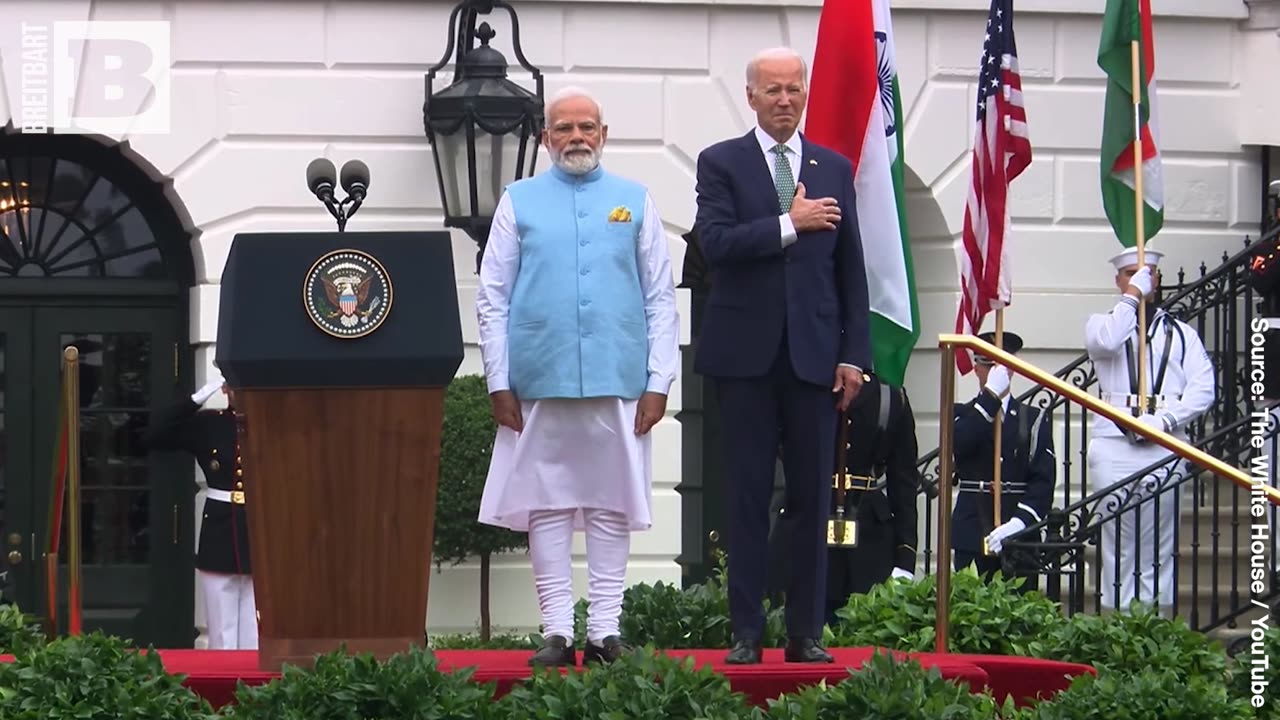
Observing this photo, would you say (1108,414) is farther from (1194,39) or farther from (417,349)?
(1194,39)

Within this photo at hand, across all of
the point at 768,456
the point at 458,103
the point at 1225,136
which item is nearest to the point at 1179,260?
the point at 1225,136

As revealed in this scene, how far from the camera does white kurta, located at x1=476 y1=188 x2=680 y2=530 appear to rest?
25.3 ft

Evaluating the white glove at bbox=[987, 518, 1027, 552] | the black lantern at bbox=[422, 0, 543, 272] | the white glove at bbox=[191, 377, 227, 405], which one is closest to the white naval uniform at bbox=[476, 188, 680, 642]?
the white glove at bbox=[987, 518, 1027, 552]

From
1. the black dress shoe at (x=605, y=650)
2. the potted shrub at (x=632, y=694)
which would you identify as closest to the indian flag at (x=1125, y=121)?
the black dress shoe at (x=605, y=650)

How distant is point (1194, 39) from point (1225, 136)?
2.05ft

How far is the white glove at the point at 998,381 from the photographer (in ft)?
40.7

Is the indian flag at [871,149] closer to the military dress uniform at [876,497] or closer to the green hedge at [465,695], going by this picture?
the military dress uniform at [876,497]

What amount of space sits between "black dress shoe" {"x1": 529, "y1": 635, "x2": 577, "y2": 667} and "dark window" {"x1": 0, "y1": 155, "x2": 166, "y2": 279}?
7.74m

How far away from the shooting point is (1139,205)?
12.4 m

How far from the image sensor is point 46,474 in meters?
14.7

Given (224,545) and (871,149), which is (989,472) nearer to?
(871,149)

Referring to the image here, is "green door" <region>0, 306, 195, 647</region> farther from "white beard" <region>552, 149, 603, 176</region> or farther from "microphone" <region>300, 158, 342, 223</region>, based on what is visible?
"white beard" <region>552, 149, 603, 176</region>

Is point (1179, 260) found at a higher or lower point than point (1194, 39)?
lower

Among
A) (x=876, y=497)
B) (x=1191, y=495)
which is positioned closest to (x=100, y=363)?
(x=876, y=497)
